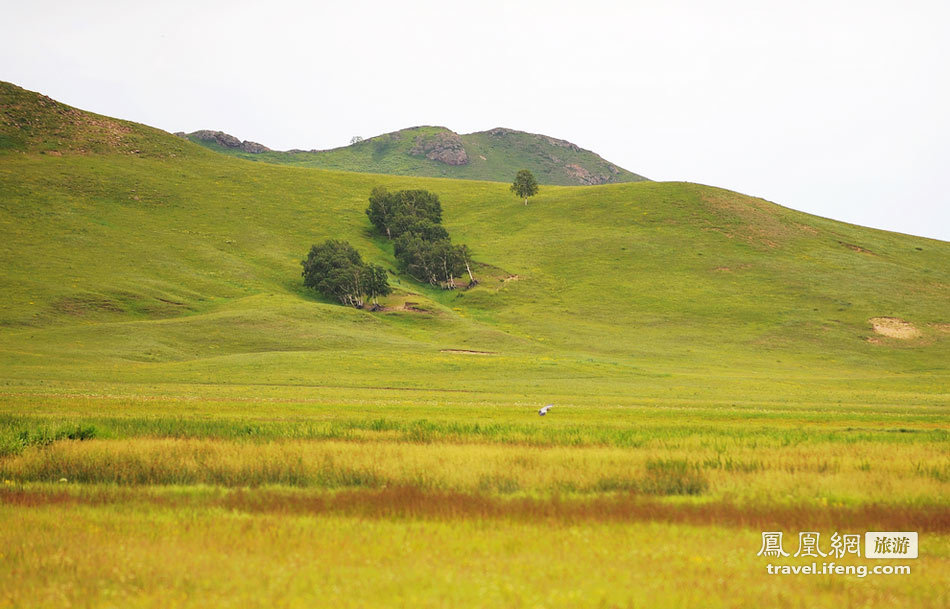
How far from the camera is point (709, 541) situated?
39.8 ft

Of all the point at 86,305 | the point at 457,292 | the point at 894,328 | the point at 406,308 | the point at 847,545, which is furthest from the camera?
the point at 457,292

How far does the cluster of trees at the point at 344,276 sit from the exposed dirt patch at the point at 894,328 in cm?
6434

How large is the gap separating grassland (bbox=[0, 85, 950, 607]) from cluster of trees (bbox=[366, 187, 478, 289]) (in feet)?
13.1

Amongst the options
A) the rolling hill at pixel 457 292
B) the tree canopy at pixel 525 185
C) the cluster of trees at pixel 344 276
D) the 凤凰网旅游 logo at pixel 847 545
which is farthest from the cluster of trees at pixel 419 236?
the 凤凰网旅游 logo at pixel 847 545

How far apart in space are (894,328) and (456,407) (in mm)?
70979

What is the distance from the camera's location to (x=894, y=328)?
264 ft

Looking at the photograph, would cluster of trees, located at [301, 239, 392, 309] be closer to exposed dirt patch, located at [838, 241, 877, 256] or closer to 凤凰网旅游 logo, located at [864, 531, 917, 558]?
凤凰网旅游 logo, located at [864, 531, 917, 558]

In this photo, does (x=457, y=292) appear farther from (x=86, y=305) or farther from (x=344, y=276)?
(x=86, y=305)

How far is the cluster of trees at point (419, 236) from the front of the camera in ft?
347

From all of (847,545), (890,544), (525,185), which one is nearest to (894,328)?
(525,185)

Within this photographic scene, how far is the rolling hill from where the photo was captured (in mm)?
55062

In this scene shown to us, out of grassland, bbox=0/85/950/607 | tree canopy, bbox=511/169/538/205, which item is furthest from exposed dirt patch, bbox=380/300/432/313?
tree canopy, bbox=511/169/538/205

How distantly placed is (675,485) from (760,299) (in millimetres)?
84023

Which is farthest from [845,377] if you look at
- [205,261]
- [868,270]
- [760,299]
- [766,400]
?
[205,261]
